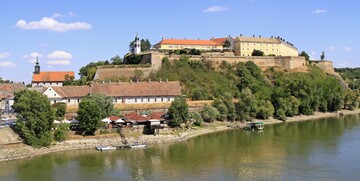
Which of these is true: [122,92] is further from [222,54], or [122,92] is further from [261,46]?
[261,46]

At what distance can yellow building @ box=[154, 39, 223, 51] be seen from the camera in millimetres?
Result: 74875

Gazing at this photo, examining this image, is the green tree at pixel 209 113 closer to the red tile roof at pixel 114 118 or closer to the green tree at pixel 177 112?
the green tree at pixel 177 112

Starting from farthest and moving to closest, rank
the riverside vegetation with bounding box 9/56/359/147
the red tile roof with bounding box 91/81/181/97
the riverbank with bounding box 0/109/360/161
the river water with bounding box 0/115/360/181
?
1. the red tile roof with bounding box 91/81/181/97
2. the riverside vegetation with bounding box 9/56/359/147
3. the riverbank with bounding box 0/109/360/161
4. the river water with bounding box 0/115/360/181

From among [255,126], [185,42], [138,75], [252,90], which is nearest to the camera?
[255,126]

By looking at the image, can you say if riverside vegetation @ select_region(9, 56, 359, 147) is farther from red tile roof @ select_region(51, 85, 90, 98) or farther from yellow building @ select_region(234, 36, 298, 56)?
yellow building @ select_region(234, 36, 298, 56)

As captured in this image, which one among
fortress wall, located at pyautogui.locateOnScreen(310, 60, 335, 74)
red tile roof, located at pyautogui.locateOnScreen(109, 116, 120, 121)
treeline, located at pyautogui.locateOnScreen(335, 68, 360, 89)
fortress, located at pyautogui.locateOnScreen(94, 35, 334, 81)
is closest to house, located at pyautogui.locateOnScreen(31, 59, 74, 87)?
fortress, located at pyautogui.locateOnScreen(94, 35, 334, 81)

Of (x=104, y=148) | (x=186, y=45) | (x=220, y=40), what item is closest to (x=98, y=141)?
(x=104, y=148)

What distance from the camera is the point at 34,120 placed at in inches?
1474

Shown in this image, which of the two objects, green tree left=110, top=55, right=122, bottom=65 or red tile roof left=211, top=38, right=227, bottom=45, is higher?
red tile roof left=211, top=38, right=227, bottom=45

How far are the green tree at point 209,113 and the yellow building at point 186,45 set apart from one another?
83.6ft

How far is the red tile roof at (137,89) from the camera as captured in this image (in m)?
52.1

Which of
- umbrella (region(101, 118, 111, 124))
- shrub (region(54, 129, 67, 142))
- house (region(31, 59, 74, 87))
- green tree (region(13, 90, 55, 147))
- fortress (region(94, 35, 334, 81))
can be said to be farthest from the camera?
house (region(31, 59, 74, 87))

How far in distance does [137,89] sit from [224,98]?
11.3 m

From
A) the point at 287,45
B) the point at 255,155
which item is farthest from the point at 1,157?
the point at 287,45
